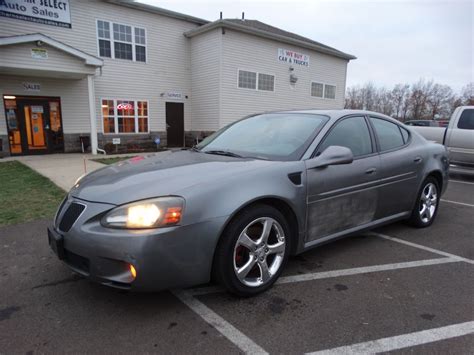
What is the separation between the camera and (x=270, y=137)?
11.7 feet

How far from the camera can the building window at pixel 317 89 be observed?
2006cm

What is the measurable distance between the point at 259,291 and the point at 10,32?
14.1 metres

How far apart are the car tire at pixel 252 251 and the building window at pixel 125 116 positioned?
13.8m

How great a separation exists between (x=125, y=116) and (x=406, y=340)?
49.7ft

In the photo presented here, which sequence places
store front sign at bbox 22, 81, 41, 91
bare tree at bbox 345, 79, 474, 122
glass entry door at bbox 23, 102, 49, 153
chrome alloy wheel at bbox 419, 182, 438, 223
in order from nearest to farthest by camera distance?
chrome alloy wheel at bbox 419, 182, 438, 223, store front sign at bbox 22, 81, 41, 91, glass entry door at bbox 23, 102, 49, 153, bare tree at bbox 345, 79, 474, 122

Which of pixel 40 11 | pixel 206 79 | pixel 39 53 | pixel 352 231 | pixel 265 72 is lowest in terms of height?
pixel 352 231

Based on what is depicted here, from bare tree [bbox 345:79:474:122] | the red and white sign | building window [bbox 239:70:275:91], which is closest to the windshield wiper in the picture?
the red and white sign

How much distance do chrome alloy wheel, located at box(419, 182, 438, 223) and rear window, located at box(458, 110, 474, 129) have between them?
5.18 meters

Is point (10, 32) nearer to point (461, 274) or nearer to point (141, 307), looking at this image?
point (141, 307)

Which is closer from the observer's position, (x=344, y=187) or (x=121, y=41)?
(x=344, y=187)

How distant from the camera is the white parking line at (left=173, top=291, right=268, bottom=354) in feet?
7.30

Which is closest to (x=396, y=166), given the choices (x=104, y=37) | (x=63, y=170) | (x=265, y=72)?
(x=63, y=170)

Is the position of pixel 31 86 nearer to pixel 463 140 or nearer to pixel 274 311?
pixel 274 311

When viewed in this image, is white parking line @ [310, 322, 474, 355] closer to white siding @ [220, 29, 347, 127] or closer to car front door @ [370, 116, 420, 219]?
car front door @ [370, 116, 420, 219]
